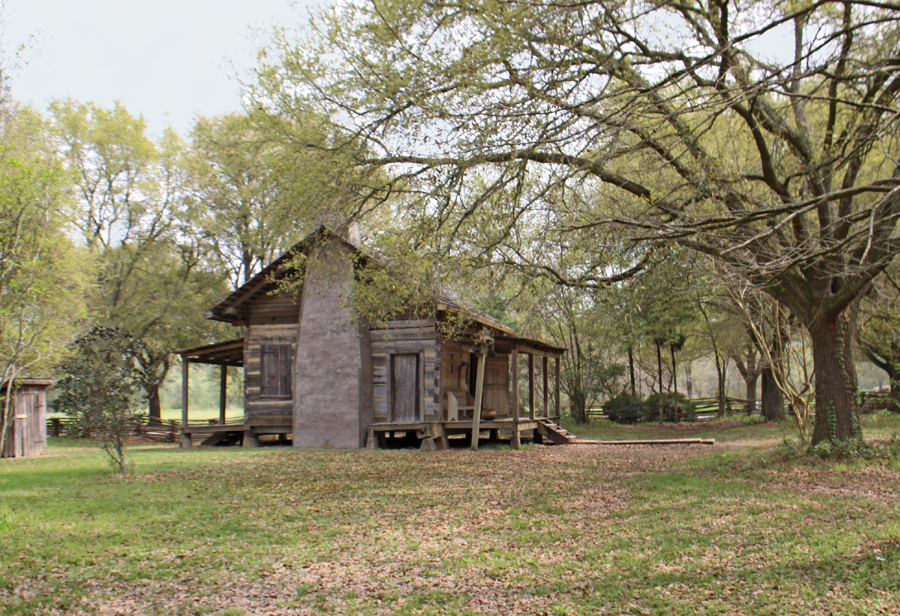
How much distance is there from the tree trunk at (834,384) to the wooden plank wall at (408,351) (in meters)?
9.79

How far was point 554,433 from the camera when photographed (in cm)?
2053

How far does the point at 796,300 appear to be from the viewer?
499 inches

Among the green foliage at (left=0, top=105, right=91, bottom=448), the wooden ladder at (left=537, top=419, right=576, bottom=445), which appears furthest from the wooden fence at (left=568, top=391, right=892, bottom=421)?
the green foliage at (left=0, top=105, right=91, bottom=448)

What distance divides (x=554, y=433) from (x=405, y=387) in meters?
5.18

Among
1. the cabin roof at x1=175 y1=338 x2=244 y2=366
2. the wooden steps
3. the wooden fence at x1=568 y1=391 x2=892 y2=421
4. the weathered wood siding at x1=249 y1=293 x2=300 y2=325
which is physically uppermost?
the weathered wood siding at x1=249 y1=293 x2=300 y2=325

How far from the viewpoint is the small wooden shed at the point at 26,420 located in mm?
18406

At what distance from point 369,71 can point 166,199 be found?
80.8 feet

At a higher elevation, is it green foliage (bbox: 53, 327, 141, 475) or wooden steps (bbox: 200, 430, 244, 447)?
green foliage (bbox: 53, 327, 141, 475)

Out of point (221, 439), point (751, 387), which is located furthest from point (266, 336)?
point (751, 387)

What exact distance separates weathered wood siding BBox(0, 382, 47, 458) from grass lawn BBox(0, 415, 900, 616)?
661 cm

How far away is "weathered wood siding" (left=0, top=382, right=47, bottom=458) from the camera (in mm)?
18438

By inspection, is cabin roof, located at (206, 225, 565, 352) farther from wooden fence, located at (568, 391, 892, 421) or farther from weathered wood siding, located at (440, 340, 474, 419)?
wooden fence, located at (568, 391, 892, 421)

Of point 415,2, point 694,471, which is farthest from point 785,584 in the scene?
point 415,2

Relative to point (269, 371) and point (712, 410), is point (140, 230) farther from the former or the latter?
point (712, 410)
